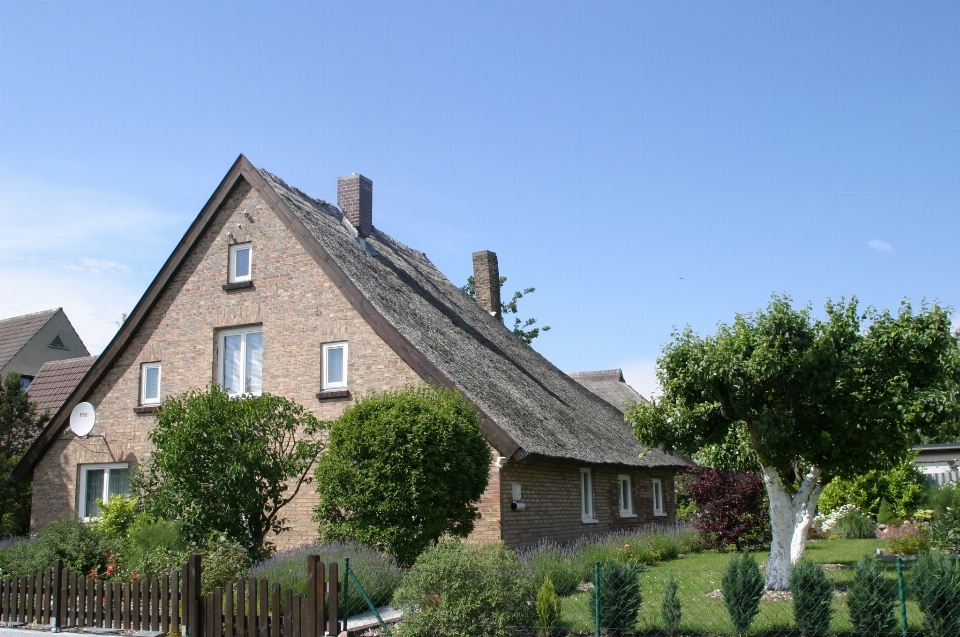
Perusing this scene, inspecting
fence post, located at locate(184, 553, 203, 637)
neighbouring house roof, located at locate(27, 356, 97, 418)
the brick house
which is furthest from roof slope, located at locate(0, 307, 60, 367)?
fence post, located at locate(184, 553, 203, 637)

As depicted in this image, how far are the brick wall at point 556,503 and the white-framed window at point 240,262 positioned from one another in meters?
7.33

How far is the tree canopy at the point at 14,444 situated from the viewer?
19422 mm

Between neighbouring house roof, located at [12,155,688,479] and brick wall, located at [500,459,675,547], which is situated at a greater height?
neighbouring house roof, located at [12,155,688,479]

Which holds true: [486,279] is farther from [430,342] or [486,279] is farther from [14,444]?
[14,444]

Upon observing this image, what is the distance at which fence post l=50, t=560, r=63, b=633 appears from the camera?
36.8 ft

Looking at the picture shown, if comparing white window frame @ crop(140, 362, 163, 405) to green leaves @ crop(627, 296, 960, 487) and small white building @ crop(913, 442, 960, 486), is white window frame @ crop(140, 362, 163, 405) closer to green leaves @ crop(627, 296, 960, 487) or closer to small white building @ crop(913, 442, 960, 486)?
green leaves @ crop(627, 296, 960, 487)

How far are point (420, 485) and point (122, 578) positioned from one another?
4.32 m

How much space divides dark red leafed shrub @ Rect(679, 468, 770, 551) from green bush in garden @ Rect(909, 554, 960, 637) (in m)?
10.5

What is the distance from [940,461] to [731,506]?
37.9 feet

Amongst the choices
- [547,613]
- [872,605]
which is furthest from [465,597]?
[872,605]

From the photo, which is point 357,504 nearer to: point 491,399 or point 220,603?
point 220,603

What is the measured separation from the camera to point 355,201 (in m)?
22.9

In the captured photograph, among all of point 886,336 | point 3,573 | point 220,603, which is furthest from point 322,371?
point 886,336

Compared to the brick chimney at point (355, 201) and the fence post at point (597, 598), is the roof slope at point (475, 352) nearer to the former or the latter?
the brick chimney at point (355, 201)
